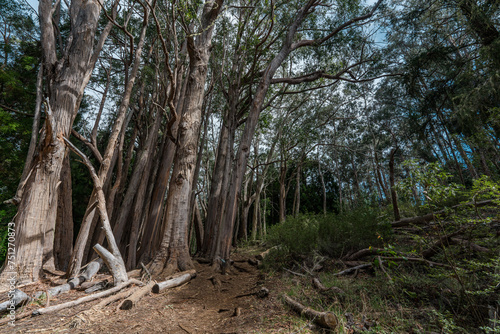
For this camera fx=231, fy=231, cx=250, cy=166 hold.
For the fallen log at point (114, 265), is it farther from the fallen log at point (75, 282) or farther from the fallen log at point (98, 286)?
the fallen log at point (75, 282)

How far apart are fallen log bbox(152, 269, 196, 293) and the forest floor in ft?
0.25

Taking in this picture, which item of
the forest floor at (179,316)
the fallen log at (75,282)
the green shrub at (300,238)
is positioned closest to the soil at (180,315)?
the forest floor at (179,316)

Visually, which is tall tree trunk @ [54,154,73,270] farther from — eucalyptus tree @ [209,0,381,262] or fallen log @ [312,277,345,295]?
fallen log @ [312,277,345,295]

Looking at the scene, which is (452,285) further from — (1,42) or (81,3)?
(1,42)

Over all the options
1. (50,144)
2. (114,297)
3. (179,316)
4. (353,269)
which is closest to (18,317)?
(114,297)

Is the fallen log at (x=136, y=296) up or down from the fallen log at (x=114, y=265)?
down

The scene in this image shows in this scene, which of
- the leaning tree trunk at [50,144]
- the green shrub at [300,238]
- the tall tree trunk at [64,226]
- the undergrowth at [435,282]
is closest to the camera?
the undergrowth at [435,282]

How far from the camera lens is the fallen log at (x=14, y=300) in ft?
9.14

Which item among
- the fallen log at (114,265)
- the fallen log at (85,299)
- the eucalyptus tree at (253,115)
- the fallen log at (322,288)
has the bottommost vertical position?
the fallen log at (85,299)

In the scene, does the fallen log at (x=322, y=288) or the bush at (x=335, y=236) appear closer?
the fallen log at (x=322, y=288)

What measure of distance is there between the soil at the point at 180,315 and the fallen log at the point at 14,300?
0.13 m

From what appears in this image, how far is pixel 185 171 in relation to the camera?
4.92 m

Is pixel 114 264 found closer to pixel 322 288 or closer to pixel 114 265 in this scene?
pixel 114 265

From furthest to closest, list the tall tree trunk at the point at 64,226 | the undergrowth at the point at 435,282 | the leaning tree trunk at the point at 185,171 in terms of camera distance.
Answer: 1. the tall tree trunk at the point at 64,226
2. the leaning tree trunk at the point at 185,171
3. the undergrowth at the point at 435,282
